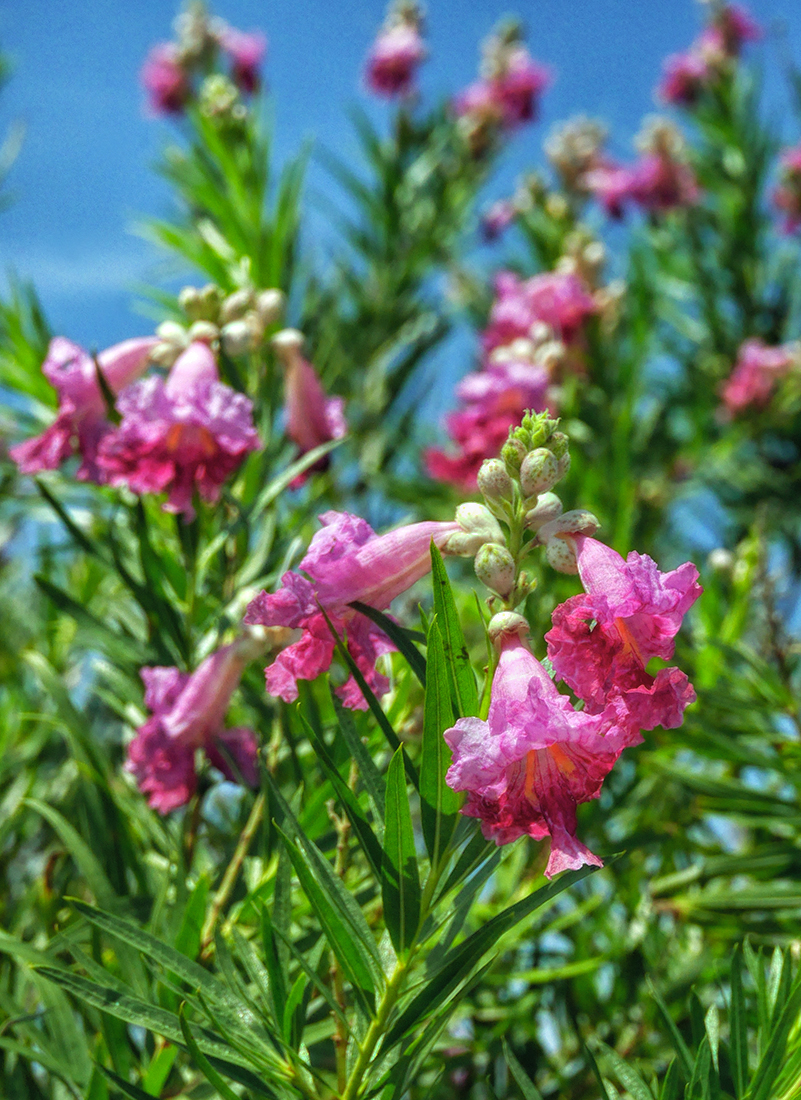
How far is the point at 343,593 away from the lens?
2.52 ft

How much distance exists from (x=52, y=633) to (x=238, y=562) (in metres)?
0.84

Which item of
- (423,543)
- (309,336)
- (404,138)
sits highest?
(404,138)

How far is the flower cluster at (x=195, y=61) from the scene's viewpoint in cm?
340

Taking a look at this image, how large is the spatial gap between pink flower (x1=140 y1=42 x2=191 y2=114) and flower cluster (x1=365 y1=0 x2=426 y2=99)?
734 millimetres

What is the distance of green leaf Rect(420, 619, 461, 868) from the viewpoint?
640mm

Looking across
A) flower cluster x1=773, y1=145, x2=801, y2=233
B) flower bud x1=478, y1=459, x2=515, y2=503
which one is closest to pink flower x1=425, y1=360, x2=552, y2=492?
flower bud x1=478, y1=459, x2=515, y2=503

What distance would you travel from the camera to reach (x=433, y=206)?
2.86 m

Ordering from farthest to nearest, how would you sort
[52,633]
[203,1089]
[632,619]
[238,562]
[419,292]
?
[419,292]
[52,633]
[238,562]
[203,1089]
[632,619]

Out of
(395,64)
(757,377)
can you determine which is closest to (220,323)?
(757,377)

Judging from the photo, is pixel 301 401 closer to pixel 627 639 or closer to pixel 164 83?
pixel 627 639

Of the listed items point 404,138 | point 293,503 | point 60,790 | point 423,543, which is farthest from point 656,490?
point 423,543

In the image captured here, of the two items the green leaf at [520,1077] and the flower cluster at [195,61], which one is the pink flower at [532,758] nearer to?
the green leaf at [520,1077]

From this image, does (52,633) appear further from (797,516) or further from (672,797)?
(797,516)

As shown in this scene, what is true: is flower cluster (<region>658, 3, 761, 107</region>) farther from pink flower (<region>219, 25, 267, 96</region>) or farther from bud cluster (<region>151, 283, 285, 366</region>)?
bud cluster (<region>151, 283, 285, 366</region>)
